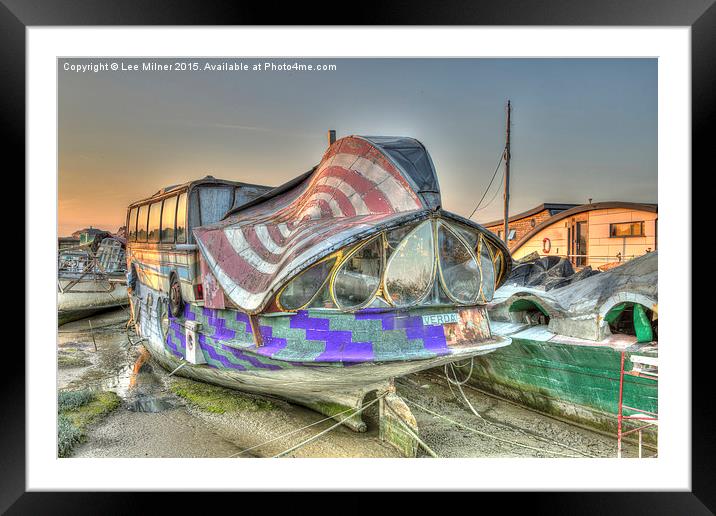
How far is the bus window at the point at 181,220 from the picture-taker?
601 cm

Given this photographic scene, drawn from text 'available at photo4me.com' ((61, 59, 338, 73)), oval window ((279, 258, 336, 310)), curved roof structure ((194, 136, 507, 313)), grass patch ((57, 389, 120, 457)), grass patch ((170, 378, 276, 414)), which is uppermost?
text 'available at photo4me.com' ((61, 59, 338, 73))

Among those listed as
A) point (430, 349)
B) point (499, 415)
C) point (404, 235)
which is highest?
point (404, 235)

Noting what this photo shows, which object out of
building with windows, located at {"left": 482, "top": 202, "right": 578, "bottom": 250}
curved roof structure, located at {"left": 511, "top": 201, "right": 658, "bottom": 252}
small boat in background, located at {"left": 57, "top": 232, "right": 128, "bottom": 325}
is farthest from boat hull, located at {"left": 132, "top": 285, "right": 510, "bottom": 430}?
small boat in background, located at {"left": 57, "top": 232, "right": 128, "bottom": 325}

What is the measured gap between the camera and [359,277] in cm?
371

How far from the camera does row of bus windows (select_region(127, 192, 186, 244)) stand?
20.1 ft

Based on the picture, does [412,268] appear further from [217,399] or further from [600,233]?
[600,233]

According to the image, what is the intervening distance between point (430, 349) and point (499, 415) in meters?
3.20

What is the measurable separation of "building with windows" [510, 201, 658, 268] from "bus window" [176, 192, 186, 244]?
7.00 m

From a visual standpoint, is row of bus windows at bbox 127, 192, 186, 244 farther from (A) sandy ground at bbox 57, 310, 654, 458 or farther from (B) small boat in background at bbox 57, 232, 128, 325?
(B) small boat in background at bbox 57, 232, 128, 325

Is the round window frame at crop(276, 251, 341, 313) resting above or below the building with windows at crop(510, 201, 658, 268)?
below

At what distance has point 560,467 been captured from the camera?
381 cm
